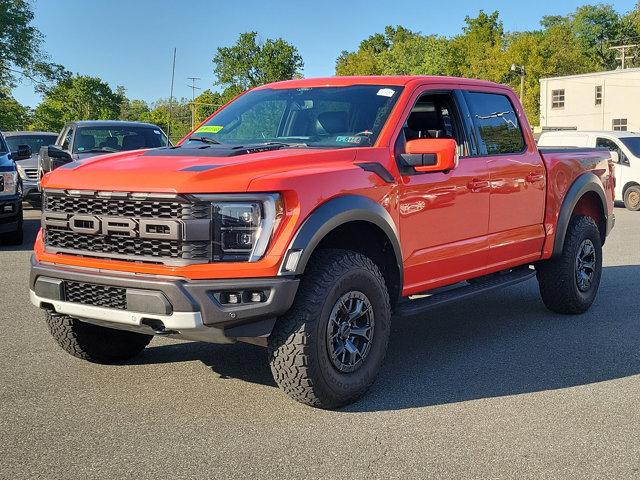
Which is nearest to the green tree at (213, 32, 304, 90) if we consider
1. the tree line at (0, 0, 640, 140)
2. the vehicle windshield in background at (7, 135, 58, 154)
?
the tree line at (0, 0, 640, 140)

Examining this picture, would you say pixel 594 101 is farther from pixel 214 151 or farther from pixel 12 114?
pixel 214 151

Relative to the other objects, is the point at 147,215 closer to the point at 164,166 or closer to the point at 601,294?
the point at 164,166

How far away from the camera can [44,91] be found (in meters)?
43.5

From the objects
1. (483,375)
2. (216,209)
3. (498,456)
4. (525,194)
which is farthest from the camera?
(525,194)

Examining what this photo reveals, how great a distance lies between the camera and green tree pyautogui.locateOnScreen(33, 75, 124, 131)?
62625 millimetres

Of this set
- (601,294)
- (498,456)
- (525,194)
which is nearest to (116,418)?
(498,456)

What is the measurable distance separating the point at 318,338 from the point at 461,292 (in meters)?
1.68

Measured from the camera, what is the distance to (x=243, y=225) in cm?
420

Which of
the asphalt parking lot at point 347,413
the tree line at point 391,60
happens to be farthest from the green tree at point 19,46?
the asphalt parking lot at point 347,413

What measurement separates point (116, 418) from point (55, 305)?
0.73 m

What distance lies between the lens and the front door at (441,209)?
17.0 feet

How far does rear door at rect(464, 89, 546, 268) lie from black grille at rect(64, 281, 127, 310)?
288cm

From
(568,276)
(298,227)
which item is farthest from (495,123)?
(298,227)

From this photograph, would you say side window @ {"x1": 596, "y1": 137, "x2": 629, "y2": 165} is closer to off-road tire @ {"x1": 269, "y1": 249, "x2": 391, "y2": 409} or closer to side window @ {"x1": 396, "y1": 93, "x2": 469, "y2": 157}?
side window @ {"x1": 396, "y1": 93, "x2": 469, "y2": 157}
